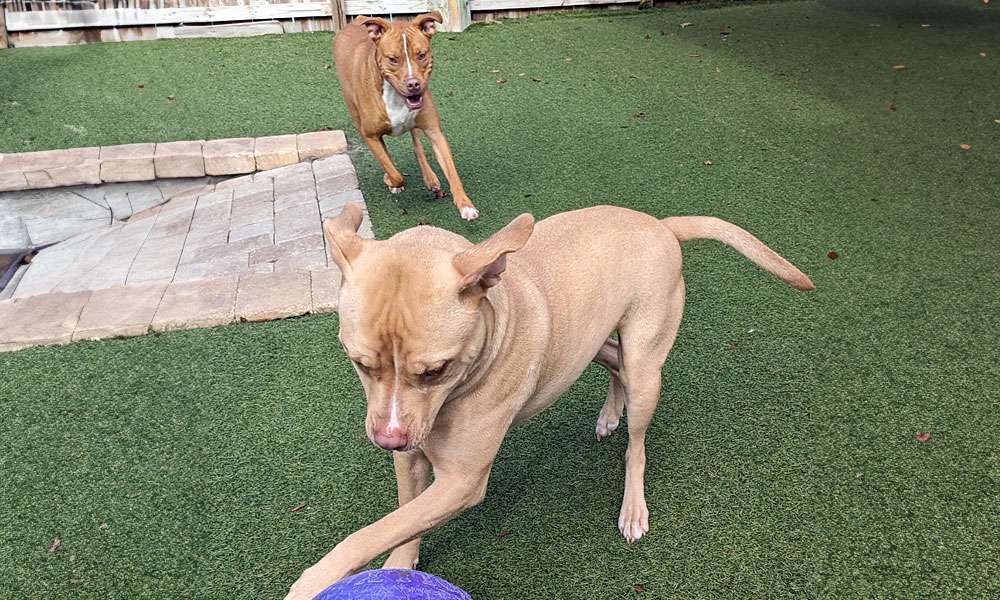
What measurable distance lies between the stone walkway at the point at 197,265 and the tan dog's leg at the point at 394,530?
2.28m

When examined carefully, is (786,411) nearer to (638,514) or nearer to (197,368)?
(638,514)

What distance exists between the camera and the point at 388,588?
6.61 feet

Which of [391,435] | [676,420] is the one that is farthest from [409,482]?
[676,420]

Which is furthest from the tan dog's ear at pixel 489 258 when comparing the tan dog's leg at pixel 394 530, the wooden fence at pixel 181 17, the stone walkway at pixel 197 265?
the wooden fence at pixel 181 17

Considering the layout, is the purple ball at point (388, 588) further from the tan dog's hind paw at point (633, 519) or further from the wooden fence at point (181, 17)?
the wooden fence at point (181, 17)

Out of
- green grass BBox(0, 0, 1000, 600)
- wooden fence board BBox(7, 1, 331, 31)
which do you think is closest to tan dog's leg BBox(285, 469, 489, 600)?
green grass BBox(0, 0, 1000, 600)

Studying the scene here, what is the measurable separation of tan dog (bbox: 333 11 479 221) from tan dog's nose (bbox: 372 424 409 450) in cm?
358

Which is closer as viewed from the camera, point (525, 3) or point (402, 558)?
point (402, 558)

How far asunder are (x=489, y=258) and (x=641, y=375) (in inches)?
44.3

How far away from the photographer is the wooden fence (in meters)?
9.39

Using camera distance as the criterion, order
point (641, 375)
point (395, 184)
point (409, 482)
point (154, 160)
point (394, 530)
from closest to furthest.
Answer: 1. point (394, 530)
2. point (409, 482)
3. point (641, 375)
4. point (395, 184)
5. point (154, 160)

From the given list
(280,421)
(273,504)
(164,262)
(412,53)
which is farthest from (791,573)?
(164,262)

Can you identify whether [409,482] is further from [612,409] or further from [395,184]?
[395,184]

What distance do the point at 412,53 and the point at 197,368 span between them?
101 inches
